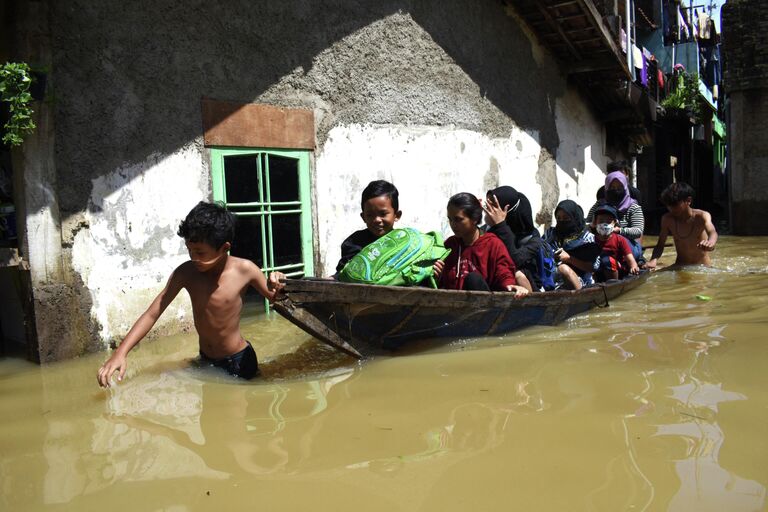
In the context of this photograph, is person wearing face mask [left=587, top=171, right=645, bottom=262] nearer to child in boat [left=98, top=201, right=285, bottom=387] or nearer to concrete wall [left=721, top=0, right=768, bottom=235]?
child in boat [left=98, top=201, right=285, bottom=387]

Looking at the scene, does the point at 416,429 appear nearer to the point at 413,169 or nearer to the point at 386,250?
the point at 386,250

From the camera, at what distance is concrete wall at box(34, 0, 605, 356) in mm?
4926

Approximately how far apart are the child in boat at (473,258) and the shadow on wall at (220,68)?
233 cm

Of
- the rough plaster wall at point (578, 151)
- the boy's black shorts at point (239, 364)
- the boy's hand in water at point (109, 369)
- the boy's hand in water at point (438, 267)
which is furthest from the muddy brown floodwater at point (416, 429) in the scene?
the rough plaster wall at point (578, 151)

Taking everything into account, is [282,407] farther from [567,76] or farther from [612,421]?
[567,76]

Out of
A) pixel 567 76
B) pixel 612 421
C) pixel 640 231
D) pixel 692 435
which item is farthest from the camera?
pixel 567 76

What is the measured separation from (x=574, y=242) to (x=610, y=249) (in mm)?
616

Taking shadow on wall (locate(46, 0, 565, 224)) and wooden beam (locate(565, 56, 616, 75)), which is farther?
wooden beam (locate(565, 56, 616, 75))

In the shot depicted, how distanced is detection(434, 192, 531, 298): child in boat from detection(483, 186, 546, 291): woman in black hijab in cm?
23

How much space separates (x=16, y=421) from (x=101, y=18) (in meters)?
3.06

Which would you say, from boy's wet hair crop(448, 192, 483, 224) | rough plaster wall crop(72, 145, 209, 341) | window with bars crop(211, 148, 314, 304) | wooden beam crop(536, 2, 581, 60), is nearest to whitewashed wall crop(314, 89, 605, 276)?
window with bars crop(211, 148, 314, 304)

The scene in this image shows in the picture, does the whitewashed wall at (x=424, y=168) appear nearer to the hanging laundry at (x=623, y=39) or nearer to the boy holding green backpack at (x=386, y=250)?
the hanging laundry at (x=623, y=39)

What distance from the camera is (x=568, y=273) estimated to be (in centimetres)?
598

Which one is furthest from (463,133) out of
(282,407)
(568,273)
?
(282,407)
